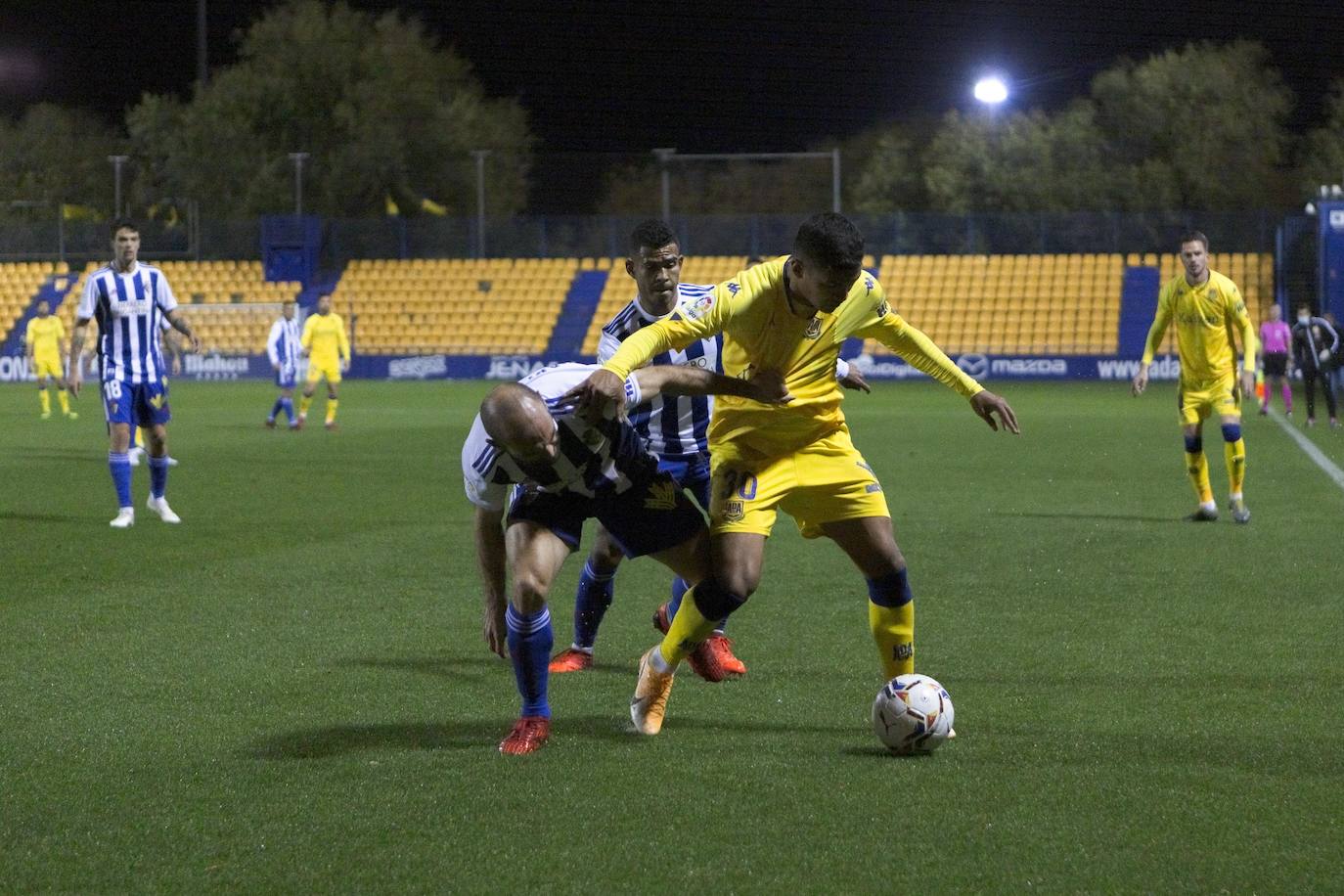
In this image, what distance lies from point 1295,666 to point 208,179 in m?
53.3

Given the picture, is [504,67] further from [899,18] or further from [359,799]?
[359,799]

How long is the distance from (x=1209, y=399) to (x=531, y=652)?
323 inches

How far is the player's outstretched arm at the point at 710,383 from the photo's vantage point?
5277mm

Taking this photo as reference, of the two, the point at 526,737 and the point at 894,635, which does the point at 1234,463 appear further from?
the point at 526,737

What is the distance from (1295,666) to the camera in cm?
670

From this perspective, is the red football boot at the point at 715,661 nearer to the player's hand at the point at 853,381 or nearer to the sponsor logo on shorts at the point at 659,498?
the sponsor logo on shorts at the point at 659,498

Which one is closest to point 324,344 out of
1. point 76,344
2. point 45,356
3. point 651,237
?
point 45,356

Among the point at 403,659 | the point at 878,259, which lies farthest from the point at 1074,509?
the point at 878,259

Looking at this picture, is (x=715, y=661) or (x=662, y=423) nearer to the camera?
(x=715, y=661)

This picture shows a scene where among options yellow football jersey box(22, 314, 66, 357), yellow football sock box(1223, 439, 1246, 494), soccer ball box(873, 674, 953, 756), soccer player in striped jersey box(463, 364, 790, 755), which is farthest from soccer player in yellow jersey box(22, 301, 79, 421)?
soccer ball box(873, 674, 953, 756)

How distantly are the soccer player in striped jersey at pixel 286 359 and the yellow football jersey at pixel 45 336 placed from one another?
21.1ft

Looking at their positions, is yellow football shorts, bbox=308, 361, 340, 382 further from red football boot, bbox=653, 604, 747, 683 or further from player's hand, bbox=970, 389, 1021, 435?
player's hand, bbox=970, 389, 1021, 435

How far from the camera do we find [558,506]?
18.1 feet

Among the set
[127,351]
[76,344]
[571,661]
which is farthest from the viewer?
[76,344]
